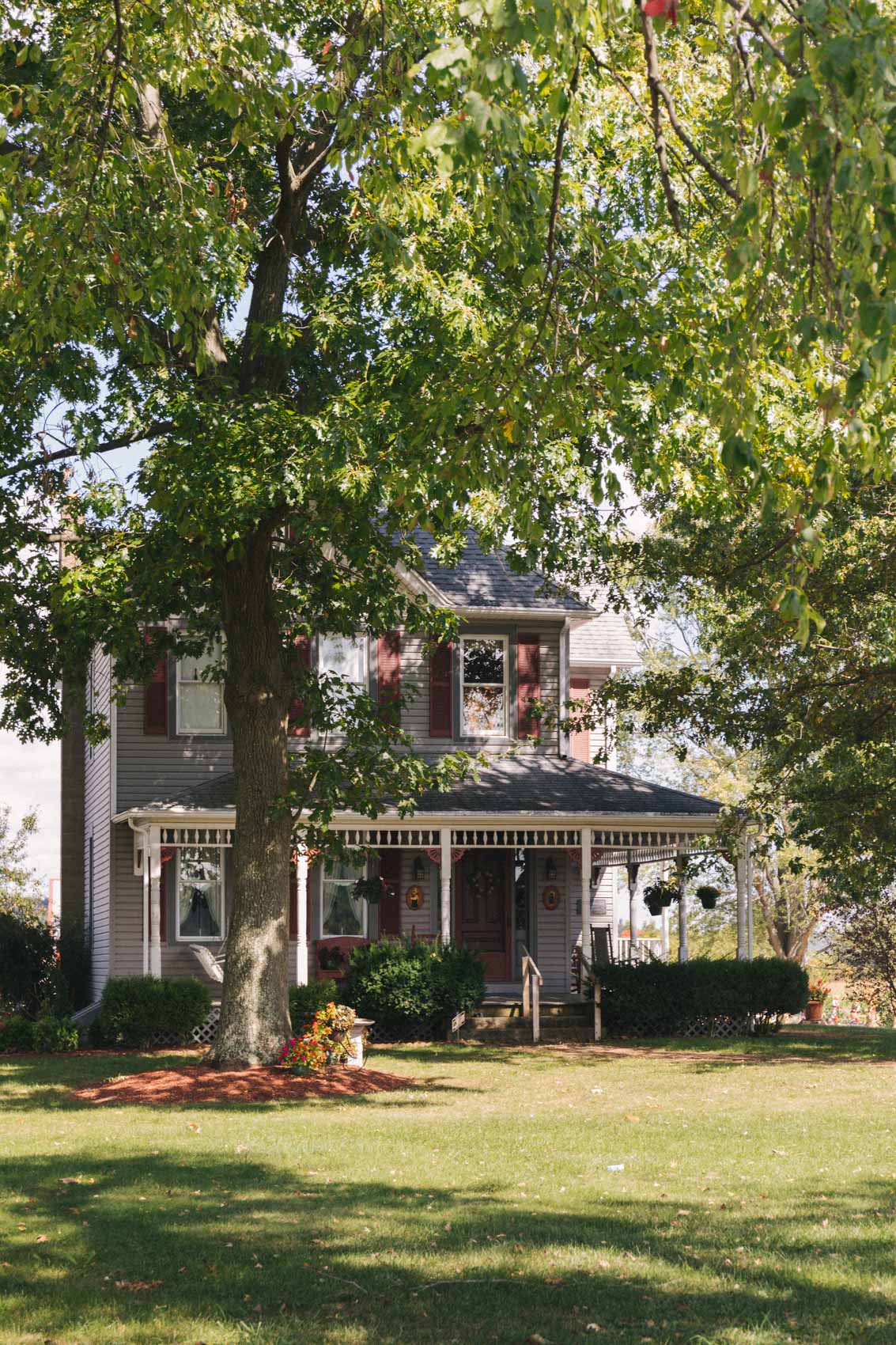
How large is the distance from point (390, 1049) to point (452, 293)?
10.4m

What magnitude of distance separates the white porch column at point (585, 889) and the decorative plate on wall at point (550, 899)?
2.37 meters

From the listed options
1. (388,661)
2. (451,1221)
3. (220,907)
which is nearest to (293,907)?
(220,907)

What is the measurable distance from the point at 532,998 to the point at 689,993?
2.38 m

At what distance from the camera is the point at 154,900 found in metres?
21.6

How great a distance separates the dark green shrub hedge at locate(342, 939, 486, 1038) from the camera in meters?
20.2

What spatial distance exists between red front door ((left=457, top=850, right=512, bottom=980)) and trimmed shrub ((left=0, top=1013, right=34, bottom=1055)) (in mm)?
7515

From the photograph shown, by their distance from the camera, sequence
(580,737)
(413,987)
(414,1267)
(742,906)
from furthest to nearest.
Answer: (580,737)
(742,906)
(413,987)
(414,1267)

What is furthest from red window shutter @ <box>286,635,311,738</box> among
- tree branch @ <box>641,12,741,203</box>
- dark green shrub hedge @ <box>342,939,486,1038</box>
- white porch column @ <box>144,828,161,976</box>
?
tree branch @ <box>641,12,741,203</box>

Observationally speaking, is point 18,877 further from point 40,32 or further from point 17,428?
point 40,32

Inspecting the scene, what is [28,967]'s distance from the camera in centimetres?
2309

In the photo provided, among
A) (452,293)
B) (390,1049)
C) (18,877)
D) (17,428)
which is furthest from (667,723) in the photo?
(18,877)

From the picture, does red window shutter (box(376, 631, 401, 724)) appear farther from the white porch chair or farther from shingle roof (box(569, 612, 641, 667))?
the white porch chair

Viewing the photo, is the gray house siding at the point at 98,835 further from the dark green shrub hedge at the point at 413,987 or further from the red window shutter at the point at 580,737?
the red window shutter at the point at 580,737

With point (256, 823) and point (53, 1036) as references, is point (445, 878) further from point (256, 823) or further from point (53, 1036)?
point (256, 823)
